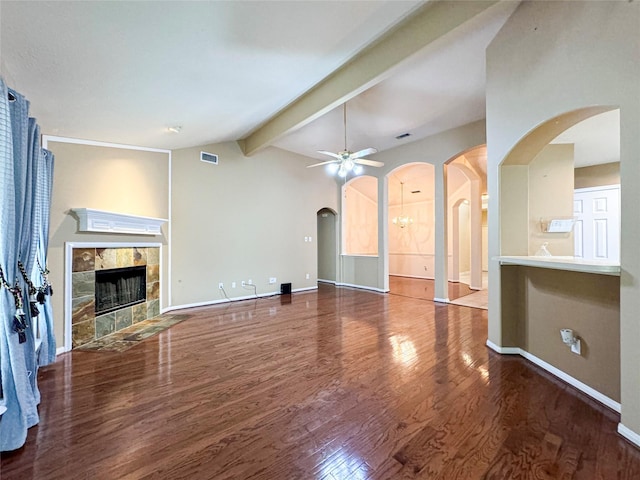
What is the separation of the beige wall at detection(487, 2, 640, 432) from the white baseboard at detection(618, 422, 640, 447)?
0.09 ft

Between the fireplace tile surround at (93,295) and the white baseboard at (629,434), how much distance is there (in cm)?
516

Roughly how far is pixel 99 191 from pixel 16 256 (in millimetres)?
2310

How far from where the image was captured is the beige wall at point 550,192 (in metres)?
3.34

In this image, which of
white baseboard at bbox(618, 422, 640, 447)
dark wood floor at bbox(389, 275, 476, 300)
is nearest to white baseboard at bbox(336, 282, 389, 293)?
dark wood floor at bbox(389, 275, 476, 300)

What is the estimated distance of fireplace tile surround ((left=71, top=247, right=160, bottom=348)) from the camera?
341 centimetres

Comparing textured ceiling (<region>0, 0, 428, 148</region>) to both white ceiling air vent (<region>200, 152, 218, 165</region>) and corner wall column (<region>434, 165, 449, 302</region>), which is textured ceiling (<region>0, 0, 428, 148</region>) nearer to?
white ceiling air vent (<region>200, 152, 218, 165</region>)

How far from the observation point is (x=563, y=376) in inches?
97.6

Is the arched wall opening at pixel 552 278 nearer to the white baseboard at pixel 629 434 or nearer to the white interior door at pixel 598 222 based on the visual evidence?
the white baseboard at pixel 629 434

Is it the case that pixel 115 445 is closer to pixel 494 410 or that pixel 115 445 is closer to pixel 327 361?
pixel 327 361

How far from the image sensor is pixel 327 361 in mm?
2902

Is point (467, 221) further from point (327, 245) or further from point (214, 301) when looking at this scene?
point (214, 301)

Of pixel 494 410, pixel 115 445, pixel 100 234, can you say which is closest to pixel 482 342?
pixel 494 410

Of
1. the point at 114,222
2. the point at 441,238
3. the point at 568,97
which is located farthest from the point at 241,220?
the point at 568,97

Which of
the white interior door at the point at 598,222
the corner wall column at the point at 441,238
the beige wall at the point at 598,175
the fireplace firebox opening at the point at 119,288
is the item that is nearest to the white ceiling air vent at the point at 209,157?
the fireplace firebox opening at the point at 119,288
